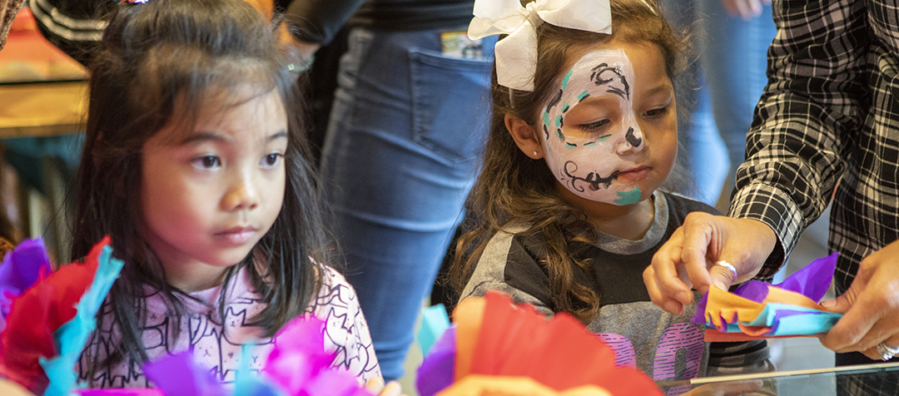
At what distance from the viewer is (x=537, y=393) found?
1.33ft

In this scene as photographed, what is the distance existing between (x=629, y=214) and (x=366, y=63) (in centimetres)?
58

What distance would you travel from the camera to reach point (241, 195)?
28.9 inches

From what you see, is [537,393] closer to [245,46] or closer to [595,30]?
[245,46]

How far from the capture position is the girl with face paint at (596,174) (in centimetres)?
97

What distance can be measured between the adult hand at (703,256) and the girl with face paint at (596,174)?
0.45ft

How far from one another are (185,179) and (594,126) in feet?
1.77

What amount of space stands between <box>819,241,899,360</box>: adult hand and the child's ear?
17.7 inches

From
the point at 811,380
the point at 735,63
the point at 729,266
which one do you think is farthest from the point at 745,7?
the point at 811,380

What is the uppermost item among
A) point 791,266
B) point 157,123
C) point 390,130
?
point 157,123

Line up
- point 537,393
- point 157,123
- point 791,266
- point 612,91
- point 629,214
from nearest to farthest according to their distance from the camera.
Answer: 1. point 537,393
2. point 157,123
3. point 612,91
4. point 629,214
5. point 791,266

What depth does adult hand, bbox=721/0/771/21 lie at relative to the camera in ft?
5.74

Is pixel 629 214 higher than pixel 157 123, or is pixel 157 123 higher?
pixel 157 123

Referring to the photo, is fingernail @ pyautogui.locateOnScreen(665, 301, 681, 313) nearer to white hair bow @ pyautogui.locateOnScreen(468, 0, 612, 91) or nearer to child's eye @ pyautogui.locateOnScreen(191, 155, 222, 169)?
white hair bow @ pyautogui.locateOnScreen(468, 0, 612, 91)

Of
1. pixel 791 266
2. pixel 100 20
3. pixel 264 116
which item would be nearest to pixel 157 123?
pixel 264 116
